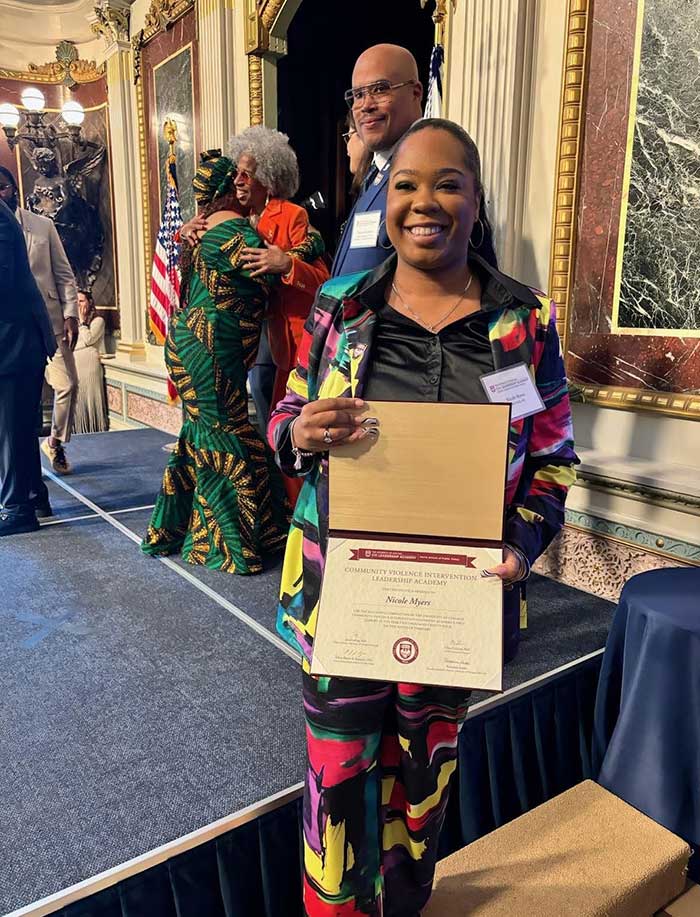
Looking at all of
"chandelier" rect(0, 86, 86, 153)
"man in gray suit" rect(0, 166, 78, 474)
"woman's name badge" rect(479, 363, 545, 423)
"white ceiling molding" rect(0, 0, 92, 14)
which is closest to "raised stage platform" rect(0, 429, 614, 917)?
"woman's name badge" rect(479, 363, 545, 423)

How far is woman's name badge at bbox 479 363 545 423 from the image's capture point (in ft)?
3.10

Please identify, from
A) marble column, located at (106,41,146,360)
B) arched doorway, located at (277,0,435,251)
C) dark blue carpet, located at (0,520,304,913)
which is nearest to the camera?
dark blue carpet, located at (0,520,304,913)

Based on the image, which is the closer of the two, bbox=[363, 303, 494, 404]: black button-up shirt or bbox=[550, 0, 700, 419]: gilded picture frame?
bbox=[363, 303, 494, 404]: black button-up shirt

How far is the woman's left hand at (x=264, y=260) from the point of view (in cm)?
230

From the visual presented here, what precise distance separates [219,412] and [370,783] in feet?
5.43

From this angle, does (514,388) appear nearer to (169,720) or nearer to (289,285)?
(169,720)

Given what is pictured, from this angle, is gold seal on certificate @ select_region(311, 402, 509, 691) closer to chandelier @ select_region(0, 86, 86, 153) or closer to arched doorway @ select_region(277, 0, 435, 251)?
arched doorway @ select_region(277, 0, 435, 251)

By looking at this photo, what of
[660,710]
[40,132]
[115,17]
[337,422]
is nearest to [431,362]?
[337,422]

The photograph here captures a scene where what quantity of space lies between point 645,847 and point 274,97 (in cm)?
420

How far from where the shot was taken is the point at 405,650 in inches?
33.8

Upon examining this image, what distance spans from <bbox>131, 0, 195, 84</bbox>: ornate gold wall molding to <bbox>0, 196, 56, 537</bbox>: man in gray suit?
109 inches

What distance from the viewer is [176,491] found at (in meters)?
2.66

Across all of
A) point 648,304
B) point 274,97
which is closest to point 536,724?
point 648,304

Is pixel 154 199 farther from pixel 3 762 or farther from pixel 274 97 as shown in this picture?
pixel 3 762
